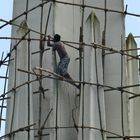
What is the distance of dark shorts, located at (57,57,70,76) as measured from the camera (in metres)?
12.0

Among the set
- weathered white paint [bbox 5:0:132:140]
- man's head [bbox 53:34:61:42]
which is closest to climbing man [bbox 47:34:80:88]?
man's head [bbox 53:34:61:42]

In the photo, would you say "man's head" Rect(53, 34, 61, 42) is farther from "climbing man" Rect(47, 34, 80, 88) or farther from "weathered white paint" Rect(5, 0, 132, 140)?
"weathered white paint" Rect(5, 0, 132, 140)

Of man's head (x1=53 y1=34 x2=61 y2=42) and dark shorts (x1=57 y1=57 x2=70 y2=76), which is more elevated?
man's head (x1=53 y1=34 x2=61 y2=42)

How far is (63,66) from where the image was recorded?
12.0 metres

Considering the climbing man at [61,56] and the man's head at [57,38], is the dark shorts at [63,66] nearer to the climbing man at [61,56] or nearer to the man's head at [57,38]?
the climbing man at [61,56]

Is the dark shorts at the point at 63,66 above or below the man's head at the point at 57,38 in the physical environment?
below

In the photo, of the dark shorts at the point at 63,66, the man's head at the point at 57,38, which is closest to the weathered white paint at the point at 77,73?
the dark shorts at the point at 63,66

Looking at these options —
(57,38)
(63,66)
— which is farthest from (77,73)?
(57,38)

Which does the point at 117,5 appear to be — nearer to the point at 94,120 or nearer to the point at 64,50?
the point at 64,50

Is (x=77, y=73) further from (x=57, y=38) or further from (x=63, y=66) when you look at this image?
(x=57, y=38)

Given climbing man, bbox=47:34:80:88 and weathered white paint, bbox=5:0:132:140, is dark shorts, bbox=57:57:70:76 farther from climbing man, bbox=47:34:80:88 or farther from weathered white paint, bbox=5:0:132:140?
weathered white paint, bbox=5:0:132:140

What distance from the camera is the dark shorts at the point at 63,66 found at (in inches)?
474

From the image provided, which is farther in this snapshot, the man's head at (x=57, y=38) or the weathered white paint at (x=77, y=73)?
the man's head at (x=57, y=38)

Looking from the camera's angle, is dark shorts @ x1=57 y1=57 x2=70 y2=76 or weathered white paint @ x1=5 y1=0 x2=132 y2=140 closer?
weathered white paint @ x1=5 y1=0 x2=132 y2=140
